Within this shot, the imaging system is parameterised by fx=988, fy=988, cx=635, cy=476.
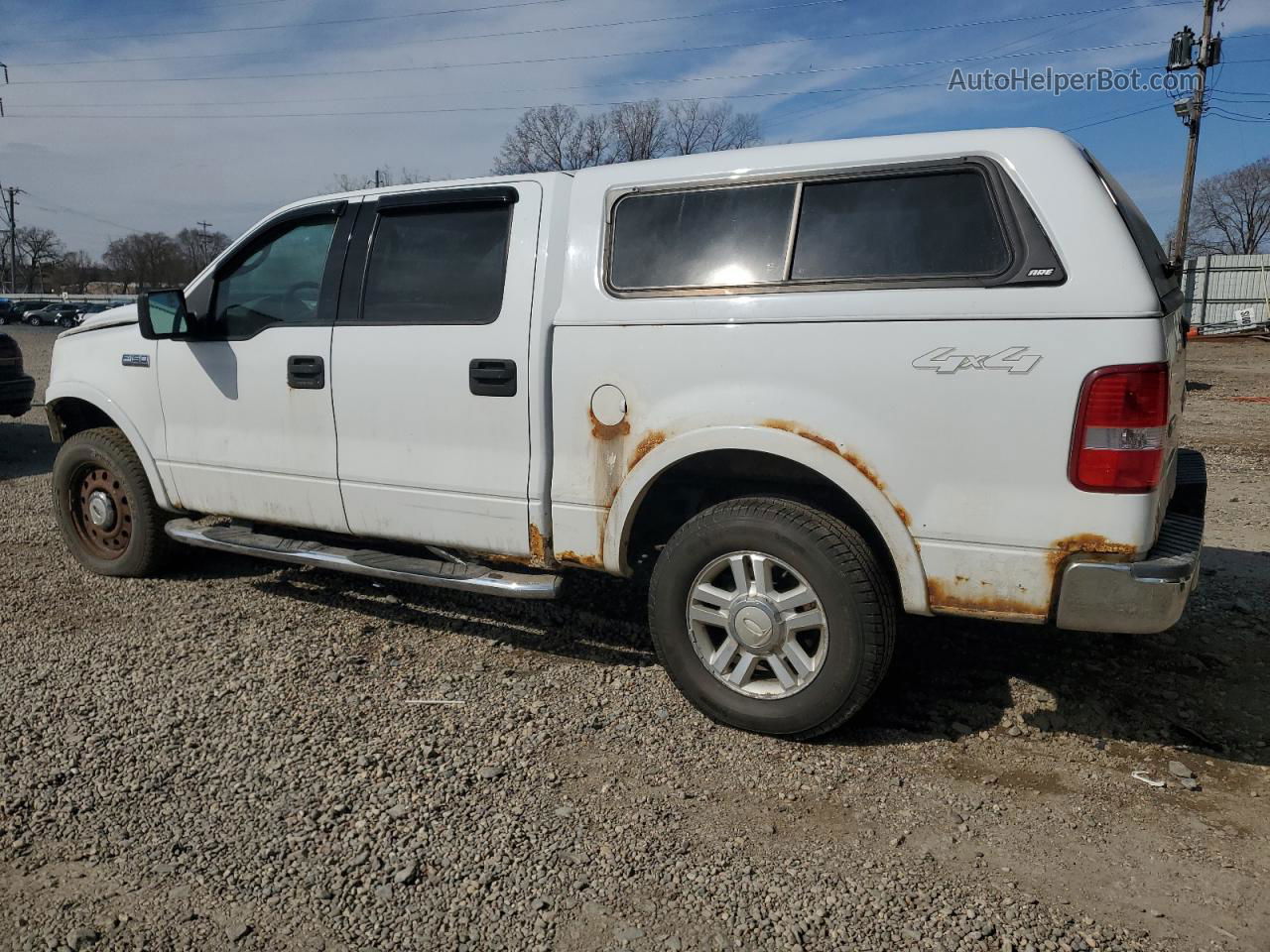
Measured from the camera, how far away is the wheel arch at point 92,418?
5184 mm

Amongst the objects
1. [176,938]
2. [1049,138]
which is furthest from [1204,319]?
[176,938]

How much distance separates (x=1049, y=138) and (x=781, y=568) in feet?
5.51

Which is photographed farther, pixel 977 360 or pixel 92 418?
pixel 92 418

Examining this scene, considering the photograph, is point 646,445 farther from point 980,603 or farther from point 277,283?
point 277,283

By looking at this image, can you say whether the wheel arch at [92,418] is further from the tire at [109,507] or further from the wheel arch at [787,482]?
the wheel arch at [787,482]

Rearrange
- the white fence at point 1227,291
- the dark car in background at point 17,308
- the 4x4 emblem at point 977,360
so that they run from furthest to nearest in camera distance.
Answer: the dark car in background at point 17,308 → the white fence at point 1227,291 → the 4x4 emblem at point 977,360

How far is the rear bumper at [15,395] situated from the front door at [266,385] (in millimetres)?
5655

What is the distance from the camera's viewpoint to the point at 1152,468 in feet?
9.82

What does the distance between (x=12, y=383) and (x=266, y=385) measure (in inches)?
254

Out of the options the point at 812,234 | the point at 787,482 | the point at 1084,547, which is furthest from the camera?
the point at 787,482

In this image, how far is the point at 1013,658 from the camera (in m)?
4.35

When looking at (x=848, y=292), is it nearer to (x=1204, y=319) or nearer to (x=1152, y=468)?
(x=1152, y=468)

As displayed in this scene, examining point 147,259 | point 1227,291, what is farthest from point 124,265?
point 1227,291

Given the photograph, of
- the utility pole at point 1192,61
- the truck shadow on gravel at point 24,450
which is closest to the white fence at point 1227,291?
the utility pole at point 1192,61
